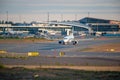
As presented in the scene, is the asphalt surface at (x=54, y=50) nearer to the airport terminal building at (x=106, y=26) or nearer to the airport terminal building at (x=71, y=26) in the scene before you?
the airport terminal building at (x=71, y=26)

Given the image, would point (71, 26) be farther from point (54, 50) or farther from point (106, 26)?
point (54, 50)

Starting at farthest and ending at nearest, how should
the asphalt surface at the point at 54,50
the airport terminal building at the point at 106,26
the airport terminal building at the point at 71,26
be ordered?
the airport terminal building at the point at 106,26, the airport terminal building at the point at 71,26, the asphalt surface at the point at 54,50

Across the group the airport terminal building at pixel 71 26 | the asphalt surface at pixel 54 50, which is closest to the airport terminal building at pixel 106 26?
the airport terminal building at pixel 71 26

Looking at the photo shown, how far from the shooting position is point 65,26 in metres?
187

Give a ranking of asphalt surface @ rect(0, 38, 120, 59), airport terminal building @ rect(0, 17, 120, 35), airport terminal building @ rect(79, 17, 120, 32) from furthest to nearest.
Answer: airport terminal building @ rect(79, 17, 120, 32) < airport terminal building @ rect(0, 17, 120, 35) < asphalt surface @ rect(0, 38, 120, 59)

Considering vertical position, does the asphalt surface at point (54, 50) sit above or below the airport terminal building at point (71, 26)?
below

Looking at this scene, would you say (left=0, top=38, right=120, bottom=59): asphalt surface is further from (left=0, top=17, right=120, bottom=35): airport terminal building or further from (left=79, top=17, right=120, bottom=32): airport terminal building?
(left=79, top=17, right=120, bottom=32): airport terminal building

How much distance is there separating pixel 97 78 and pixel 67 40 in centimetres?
5579

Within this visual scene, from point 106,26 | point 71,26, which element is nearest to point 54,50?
point 106,26

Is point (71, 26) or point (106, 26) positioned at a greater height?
point (71, 26)

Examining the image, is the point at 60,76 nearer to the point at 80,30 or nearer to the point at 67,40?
the point at 67,40

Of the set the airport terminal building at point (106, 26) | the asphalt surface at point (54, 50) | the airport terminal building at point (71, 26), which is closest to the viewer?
the asphalt surface at point (54, 50)

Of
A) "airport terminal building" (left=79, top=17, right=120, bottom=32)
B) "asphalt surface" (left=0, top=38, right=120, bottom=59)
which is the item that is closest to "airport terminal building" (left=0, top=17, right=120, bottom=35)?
"airport terminal building" (left=79, top=17, right=120, bottom=32)

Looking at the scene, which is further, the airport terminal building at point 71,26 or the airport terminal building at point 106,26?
the airport terminal building at point 106,26
